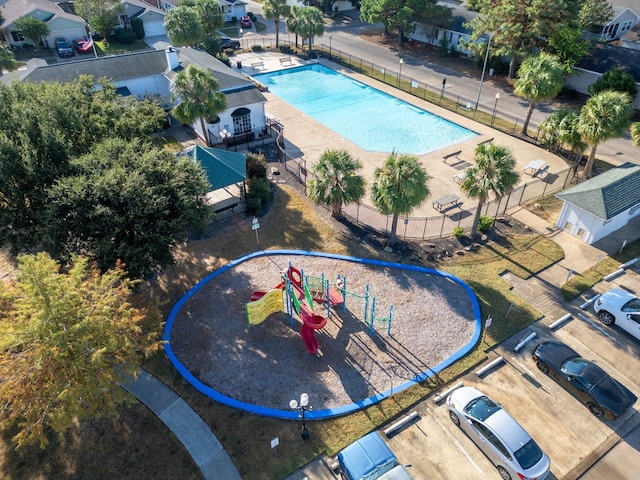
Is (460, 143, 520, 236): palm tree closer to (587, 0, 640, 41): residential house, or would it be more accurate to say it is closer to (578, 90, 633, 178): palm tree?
(578, 90, 633, 178): palm tree

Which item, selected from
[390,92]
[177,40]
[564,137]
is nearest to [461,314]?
[564,137]

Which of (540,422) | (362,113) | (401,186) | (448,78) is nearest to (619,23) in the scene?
(448,78)

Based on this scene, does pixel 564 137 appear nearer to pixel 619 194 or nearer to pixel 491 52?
pixel 619 194

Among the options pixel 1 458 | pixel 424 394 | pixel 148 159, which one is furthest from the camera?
pixel 148 159

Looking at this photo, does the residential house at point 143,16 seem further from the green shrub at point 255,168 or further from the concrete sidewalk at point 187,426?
the concrete sidewalk at point 187,426

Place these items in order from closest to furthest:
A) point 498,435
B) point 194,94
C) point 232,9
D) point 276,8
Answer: point 498,435 → point 194,94 → point 276,8 → point 232,9

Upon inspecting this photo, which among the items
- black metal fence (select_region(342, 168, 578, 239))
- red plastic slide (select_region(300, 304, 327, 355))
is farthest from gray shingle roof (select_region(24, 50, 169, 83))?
red plastic slide (select_region(300, 304, 327, 355))

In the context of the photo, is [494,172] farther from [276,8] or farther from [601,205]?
[276,8]
